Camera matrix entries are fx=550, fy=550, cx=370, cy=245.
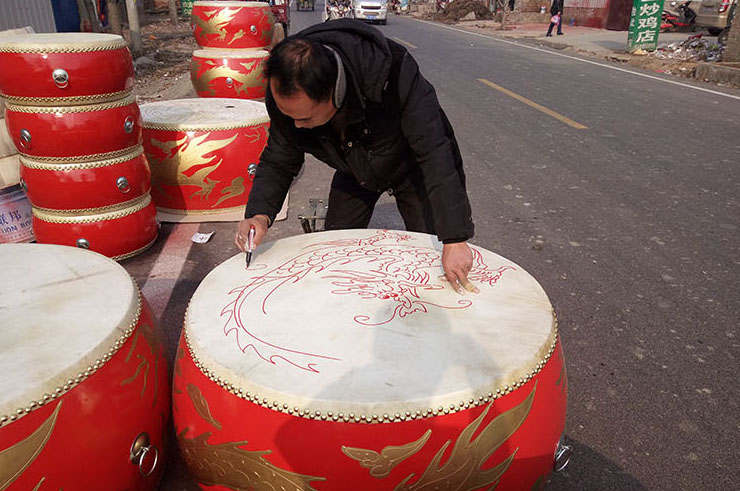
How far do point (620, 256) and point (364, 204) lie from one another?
5.71ft

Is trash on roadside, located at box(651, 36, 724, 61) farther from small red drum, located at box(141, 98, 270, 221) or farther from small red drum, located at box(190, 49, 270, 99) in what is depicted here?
small red drum, located at box(141, 98, 270, 221)

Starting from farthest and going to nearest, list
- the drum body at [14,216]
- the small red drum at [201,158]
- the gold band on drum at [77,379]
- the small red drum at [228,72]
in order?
1. the small red drum at [228,72]
2. the small red drum at [201,158]
3. the drum body at [14,216]
4. the gold band on drum at [77,379]

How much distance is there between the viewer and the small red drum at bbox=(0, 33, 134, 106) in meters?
2.48

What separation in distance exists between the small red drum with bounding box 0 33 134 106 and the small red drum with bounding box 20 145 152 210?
0.32 metres

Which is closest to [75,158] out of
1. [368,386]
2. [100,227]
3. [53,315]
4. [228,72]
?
[100,227]

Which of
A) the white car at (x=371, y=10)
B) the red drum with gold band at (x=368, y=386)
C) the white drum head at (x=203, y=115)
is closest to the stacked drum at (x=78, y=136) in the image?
the white drum head at (x=203, y=115)

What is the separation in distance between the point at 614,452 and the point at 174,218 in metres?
2.91

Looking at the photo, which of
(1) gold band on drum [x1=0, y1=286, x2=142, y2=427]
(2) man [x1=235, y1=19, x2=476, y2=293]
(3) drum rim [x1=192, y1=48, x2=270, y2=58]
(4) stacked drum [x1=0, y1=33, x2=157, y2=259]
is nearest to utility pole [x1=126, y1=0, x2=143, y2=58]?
(3) drum rim [x1=192, y1=48, x2=270, y2=58]

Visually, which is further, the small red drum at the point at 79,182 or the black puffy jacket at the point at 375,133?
the small red drum at the point at 79,182

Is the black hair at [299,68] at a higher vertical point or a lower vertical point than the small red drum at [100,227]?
higher

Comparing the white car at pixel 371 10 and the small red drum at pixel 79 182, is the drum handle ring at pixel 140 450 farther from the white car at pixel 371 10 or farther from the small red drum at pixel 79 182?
the white car at pixel 371 10

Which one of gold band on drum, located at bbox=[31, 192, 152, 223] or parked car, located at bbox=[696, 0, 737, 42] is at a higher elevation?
parked car, located at bbox=[696, 0, 737, 42]

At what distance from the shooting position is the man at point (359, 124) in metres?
1.44

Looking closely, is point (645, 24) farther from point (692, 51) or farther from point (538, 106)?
point (538, 106)
